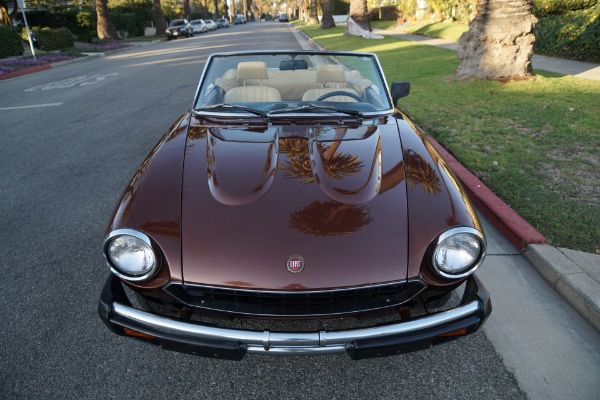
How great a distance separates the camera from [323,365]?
204 cm

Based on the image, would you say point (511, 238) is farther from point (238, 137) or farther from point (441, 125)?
point (441, 125)

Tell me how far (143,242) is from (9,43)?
2117cm

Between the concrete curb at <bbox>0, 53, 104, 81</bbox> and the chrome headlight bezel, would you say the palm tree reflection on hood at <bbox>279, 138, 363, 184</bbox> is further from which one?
the concrete curb at <bbox>0, 53, 104, 81</bbox>

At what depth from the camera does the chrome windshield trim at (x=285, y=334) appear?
1606 mm

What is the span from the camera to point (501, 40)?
7391mm

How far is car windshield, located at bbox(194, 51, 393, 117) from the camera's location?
289 centimetres

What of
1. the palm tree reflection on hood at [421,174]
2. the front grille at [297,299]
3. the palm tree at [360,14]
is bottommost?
the front grille at [297,299]

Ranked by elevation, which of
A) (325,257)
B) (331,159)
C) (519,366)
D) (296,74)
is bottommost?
(519,366)

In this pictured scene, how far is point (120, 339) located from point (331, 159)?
154cm

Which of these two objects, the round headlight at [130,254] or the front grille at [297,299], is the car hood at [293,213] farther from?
the round headlight at [130,254]

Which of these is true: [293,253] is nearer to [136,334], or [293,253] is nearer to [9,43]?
[136,334]

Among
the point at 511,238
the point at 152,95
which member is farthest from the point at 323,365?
the point at 152,95

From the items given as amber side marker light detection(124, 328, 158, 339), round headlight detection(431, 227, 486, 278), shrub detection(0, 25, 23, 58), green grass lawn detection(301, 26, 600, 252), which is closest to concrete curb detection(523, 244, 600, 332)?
green grass lawn detection(301, 26, 600, 252)

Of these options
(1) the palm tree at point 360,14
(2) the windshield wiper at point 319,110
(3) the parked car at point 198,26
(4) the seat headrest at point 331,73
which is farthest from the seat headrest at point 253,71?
(3) the parked car at point 198,26
